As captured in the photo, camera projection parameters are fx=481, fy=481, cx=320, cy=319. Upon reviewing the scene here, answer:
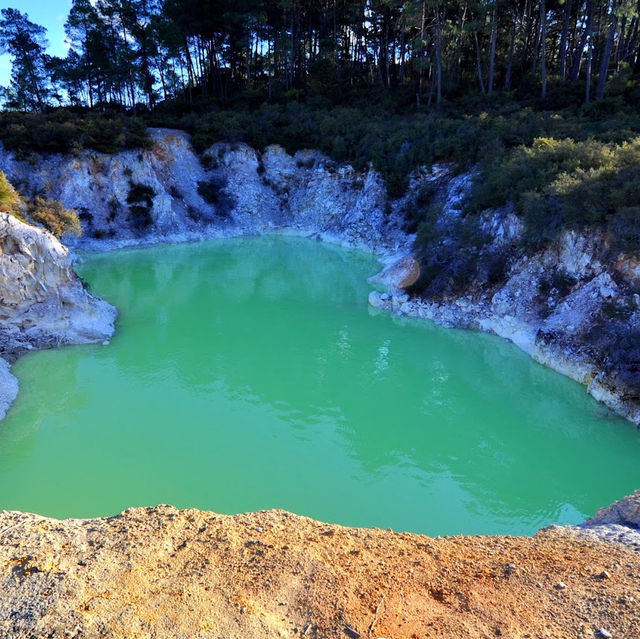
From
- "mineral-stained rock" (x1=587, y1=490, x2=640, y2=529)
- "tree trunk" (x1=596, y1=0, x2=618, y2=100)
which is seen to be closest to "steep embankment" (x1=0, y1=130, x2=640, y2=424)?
"mineral-stained rock" (x1=587, y1=490, x2=640, y2=529)

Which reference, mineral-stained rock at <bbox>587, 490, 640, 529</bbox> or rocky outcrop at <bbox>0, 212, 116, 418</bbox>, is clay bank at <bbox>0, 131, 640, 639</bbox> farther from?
rocky outcrop at <bbox>0, 212, 116, 418</bbox>

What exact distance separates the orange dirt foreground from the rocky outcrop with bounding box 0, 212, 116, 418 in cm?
998

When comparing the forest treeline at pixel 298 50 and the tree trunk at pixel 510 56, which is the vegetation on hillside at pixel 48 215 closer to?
the forest treeline at pixel 298 50

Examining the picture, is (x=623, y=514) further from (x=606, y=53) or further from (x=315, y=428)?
(x=606, y=53)

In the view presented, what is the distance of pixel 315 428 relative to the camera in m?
11.8

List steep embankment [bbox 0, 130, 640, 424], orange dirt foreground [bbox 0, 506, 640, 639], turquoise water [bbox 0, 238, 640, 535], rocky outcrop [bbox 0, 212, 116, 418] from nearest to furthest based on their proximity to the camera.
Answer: orange dirt foreground [bbox 0, 506, 640, 639]
turquoise water [bbox 0, 238, 640, 535]
steep embankment [bbox 0, 130, 640, 424]
rocky outcrop [bbox 0, 212, 116, 418]

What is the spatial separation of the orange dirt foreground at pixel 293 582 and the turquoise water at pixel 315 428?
2098 mm

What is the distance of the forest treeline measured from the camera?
36000 mm

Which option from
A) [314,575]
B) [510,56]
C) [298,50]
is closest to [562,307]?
[314,575]

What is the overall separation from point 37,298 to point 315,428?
1078 cm

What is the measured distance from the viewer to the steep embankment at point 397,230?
14461mm

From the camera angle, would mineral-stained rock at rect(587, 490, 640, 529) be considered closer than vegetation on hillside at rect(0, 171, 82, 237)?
Yes

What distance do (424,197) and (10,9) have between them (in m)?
38.9

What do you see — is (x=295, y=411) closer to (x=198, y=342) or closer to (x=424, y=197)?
(x=198, y=342)
